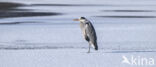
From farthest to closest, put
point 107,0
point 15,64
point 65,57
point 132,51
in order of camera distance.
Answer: point 107,0
point 132,51
point 65,57
point 15,64

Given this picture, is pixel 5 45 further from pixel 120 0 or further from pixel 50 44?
pixel 120 0

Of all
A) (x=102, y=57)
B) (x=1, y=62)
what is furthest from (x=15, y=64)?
(x=102, y=57)

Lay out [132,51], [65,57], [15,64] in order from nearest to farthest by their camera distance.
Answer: [15,64], [65,57], [132,51]

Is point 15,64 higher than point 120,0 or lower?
higher

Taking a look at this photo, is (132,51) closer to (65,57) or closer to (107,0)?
(65,57)

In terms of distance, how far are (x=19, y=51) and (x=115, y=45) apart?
1752 mm

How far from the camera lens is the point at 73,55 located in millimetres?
7355

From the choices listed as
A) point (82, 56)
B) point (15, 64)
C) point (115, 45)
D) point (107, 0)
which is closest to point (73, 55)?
point (82, 56)

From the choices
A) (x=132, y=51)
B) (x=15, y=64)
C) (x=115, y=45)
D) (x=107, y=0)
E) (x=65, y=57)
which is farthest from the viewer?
(x=107, y=0)

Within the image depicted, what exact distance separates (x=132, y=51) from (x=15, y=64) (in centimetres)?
196

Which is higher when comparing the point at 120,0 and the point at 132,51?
the point at 132,51

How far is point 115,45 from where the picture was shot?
8852 millimetres

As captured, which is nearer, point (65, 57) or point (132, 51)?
point (65, 57)

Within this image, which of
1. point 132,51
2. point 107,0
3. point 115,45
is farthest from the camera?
point 107,0
